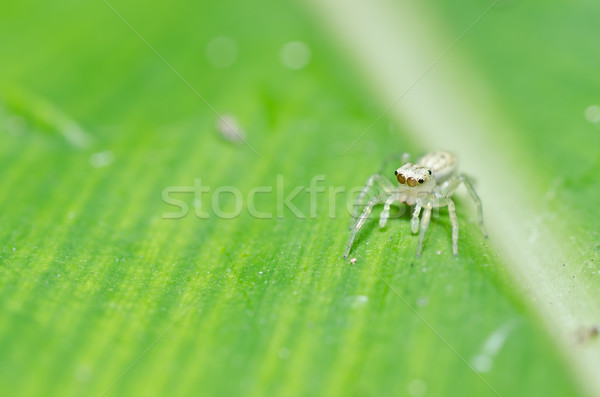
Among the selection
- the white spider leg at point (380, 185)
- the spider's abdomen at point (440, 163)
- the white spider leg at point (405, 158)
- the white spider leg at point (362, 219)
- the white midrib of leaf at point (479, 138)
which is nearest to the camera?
the white midrib of leaf at point (479, 138)

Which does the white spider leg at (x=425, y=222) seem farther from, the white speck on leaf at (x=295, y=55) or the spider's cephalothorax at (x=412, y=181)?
the white speck on leaf at (x=295, y=55)

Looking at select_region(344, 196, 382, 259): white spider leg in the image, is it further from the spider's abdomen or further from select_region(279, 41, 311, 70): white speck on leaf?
select_region(279, 41, 311, 70): white speck on leaf

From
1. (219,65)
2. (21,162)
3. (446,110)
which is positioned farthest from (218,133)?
(446,110)

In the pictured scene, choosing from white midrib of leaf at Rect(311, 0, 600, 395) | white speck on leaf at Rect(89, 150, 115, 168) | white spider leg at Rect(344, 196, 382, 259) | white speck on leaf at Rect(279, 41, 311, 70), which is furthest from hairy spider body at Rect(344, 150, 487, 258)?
white speck on leaf at Rect(89, 150, 115, 168)

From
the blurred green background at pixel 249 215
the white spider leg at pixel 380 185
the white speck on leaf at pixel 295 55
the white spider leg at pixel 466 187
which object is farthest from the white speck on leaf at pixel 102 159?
the white spider leg at pixel 466 187

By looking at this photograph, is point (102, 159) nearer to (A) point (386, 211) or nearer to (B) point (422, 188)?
(A) point (386, 211)

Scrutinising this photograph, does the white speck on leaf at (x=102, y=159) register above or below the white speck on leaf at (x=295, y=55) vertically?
below
